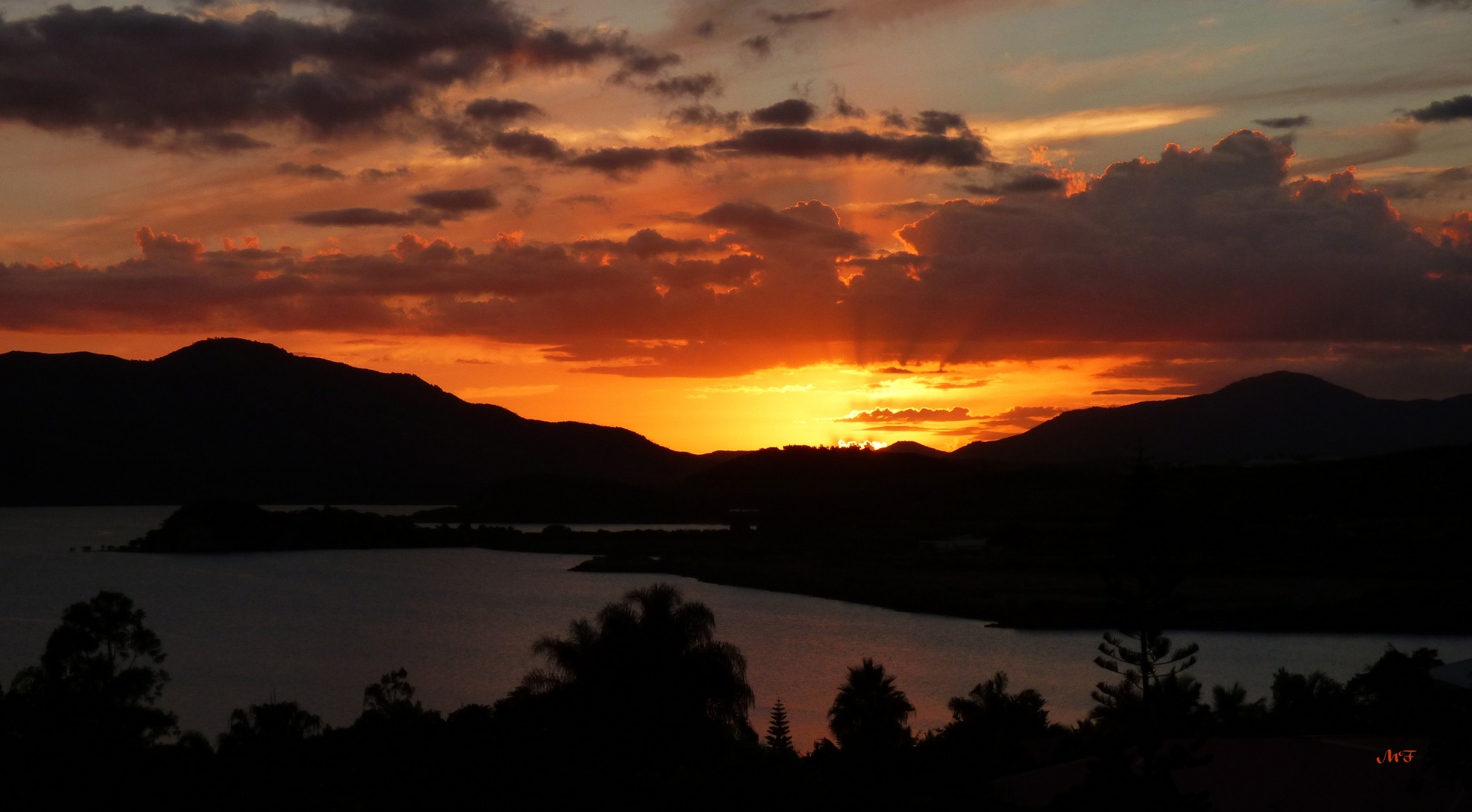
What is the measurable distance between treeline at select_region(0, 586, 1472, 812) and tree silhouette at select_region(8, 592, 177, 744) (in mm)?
80

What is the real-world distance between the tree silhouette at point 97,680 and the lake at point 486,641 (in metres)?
14.2

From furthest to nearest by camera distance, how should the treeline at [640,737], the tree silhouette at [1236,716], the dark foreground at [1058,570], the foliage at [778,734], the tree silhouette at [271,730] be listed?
the dark foreground at [1058,570] < the foliage at [778,734] < the tree silhouette at [1236,716] < the tree silhouette at [271,730] < the treeline at [640,737]

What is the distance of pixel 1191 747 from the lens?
22.5 m

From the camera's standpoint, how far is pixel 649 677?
Answer: 36.2 meters

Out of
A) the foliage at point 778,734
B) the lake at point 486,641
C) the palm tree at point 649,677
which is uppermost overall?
the palm tree at point 649,677

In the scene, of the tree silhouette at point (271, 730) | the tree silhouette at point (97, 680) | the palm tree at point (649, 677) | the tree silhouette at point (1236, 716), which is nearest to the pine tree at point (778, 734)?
the palm tree at point (649, 677)

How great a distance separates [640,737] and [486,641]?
43641 millimetres

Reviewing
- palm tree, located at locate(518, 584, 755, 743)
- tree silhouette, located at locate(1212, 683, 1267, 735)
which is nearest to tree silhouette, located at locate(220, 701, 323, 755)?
palm tree, located at locate(518, 584, 755, 743)

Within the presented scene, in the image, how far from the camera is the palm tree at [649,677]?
35312 mm

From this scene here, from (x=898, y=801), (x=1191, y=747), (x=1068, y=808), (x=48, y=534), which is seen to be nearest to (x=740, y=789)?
(x=898, y=801)

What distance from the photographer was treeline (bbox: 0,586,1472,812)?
23.1 m

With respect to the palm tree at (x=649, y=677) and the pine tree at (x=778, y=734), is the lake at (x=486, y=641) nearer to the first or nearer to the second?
the pine tree at (x=778, y=734)

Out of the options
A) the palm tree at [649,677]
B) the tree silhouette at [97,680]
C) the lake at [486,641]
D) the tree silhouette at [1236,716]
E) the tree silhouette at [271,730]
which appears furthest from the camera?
the lake at [486,641]

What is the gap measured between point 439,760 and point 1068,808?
16482mm
